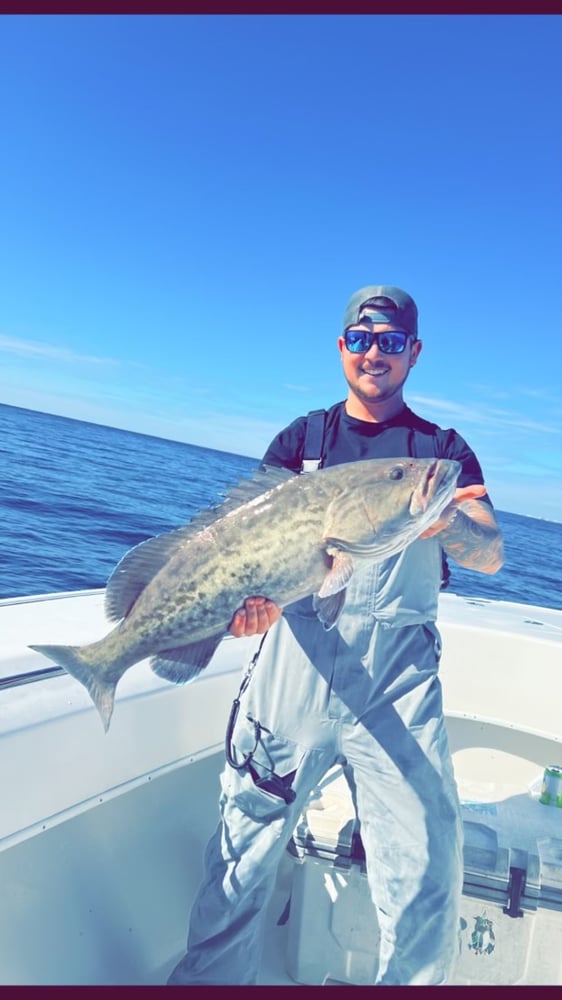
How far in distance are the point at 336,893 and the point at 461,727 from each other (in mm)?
2277

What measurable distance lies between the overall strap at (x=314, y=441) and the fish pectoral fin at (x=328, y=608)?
881mm

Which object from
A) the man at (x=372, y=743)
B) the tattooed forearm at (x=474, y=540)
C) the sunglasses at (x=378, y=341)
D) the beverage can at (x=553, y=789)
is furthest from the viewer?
the beverage can at (x=553, y=789)

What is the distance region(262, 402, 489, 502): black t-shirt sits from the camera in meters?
3.52

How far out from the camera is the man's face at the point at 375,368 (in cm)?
341

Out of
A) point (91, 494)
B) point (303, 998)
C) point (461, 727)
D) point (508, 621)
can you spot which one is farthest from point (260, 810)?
point (91, 494)

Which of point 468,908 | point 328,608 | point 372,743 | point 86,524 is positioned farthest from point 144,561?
point 86,524

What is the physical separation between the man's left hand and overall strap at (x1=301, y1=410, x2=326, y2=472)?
0.73 metres

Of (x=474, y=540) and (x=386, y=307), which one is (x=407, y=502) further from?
(x=386, y=307)

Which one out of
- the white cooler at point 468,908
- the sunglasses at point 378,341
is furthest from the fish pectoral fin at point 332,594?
the white cooler at point 468,908

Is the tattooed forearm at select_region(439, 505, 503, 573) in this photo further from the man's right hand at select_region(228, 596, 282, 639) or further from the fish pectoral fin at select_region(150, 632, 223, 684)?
the fish pectoral fin at select_region(150, 632, 223, 684)

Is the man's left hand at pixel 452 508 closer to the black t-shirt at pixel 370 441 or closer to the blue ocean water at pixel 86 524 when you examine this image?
the black t-shirt at pixel 370 441

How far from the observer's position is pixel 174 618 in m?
2.88

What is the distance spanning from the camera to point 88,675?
280 cm

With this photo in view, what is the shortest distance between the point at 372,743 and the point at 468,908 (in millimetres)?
1338
